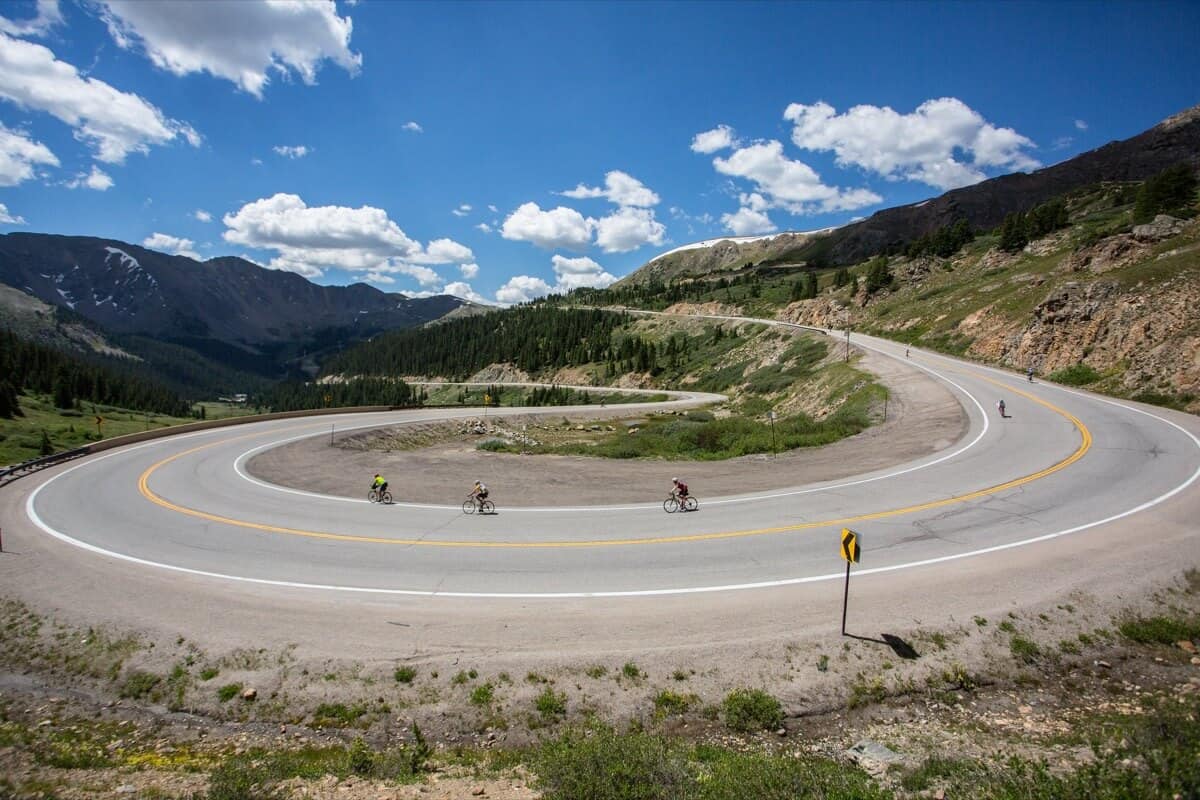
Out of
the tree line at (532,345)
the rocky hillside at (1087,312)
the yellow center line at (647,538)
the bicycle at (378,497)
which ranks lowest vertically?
the yellow center line at (647,538)

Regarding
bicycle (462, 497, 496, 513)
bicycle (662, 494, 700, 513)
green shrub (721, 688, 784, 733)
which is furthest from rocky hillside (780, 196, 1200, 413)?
bicycle (462, 497, 496, 513)

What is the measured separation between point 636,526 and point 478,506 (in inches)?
225

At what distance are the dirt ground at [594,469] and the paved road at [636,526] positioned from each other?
3.30ft

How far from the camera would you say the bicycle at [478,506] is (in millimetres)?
18562

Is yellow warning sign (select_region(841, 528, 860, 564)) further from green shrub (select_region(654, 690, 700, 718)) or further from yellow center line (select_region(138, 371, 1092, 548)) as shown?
yellow center line (select_region(138, 371, 1092, 548))

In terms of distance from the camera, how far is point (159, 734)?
9.63 metres

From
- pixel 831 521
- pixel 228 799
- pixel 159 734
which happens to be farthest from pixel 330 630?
pixel 831 521

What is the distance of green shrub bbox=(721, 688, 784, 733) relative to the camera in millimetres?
9219

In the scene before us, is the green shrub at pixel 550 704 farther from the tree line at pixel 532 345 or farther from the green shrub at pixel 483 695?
the tree line at pixel 532 345

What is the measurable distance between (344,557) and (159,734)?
18.1ft

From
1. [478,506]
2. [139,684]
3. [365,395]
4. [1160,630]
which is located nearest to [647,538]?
[478,506]

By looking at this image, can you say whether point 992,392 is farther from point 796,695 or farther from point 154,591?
point 154,591

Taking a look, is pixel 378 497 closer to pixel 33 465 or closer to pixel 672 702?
pixel 672 702

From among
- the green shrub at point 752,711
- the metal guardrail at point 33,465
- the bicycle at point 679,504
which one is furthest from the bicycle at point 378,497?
the metal guardrail at point 33,465
